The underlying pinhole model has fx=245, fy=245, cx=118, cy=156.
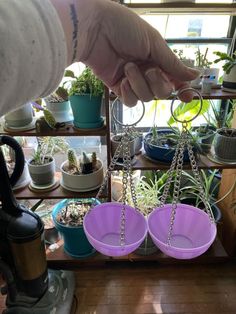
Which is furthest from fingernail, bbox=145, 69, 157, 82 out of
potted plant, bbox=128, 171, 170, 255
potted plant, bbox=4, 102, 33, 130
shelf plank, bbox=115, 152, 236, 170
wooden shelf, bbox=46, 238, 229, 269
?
wooden shelf, bbox=46, 238, 229, 269

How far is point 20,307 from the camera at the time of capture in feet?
3.75

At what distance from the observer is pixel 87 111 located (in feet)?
3.62

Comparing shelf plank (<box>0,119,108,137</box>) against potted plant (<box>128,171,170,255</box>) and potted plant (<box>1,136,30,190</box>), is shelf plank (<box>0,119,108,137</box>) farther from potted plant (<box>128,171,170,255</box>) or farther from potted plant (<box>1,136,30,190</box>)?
potted plant (<box>128,171,170,255</box>)

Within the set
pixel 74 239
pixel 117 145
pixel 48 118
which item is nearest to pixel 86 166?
pixel 117 145

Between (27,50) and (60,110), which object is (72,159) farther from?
(27,50)

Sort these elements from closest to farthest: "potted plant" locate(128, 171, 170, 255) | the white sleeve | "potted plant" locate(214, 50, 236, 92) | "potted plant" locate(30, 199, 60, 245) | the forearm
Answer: the white sleeve
the forearm
"potted plant" locate(214, 50, 236, 92)
"potted plant" locate(128, 171, 170, 255)
"potted plant" locate(30, 199, 60, 245)

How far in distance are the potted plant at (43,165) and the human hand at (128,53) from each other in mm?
818

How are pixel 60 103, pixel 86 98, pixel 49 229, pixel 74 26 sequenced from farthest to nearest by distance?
1. pixel 49 229
2. pixel 60 103
3. pixel 86 98
4. pixel 74 26

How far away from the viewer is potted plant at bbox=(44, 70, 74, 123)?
1177 millimetres

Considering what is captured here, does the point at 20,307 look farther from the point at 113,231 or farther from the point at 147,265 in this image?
the point at 147,265

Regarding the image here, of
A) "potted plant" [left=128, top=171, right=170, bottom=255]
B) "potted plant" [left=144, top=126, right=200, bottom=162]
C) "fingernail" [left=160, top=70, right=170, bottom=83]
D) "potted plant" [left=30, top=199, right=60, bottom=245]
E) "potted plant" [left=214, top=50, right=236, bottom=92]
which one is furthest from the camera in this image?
"potted plant" [left=30, top=199, right=60, bottom=245]

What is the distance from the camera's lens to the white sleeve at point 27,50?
10.1 inches

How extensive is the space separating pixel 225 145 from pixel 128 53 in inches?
33.6

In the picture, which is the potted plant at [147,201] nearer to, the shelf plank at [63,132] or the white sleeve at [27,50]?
the shelf plank at [63,132]
